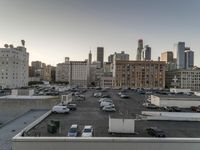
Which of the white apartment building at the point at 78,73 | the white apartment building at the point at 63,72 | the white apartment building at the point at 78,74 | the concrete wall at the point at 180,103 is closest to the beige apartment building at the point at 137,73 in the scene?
the white apartment building at the point at 78,74

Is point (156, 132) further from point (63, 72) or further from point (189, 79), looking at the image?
point (63, 72)

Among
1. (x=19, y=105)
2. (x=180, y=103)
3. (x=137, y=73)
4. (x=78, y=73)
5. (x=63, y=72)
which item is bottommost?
(x=19, y=105)

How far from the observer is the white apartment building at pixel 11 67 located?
364 feet

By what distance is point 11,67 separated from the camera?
114 meters

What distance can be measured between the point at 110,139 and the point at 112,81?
394ft

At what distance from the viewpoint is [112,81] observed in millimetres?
135250
